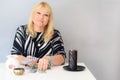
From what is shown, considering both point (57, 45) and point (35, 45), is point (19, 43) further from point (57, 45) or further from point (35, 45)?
point (57, 45)

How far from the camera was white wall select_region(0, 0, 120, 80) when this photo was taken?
2377mm

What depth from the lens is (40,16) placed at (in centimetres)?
210

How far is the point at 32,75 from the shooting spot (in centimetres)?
163

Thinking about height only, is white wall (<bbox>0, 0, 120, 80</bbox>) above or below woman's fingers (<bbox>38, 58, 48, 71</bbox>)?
above

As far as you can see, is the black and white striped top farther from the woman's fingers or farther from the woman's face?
the woman's fingers

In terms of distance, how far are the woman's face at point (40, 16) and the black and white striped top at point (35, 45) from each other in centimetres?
12

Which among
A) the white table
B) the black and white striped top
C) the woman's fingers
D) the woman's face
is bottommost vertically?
the white table

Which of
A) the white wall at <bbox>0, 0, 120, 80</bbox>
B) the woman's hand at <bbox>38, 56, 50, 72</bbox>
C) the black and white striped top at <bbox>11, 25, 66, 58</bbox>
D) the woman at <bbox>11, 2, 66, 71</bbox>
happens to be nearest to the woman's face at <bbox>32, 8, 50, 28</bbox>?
the woman at <bbox>11, 2, 66, 71</bbox>

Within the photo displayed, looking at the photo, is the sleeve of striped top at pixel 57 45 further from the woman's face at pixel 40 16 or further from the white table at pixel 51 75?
the white table at pixel 51 75

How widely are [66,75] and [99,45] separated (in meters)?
0.98

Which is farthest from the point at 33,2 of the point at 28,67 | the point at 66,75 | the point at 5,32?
the point at 66,75

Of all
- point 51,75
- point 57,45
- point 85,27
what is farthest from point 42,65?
point 85,27

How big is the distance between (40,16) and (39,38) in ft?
0.68

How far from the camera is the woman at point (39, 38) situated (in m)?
2.12
